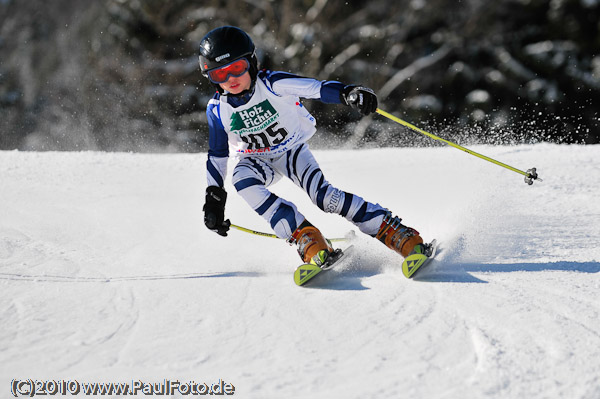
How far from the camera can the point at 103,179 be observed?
5.95 metres

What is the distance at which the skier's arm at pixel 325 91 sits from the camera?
10.5ft

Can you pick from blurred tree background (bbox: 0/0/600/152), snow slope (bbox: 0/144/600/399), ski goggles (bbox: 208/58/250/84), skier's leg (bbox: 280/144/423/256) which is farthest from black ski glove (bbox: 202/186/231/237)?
blurred tree background (bbox: 0/0/600/152)

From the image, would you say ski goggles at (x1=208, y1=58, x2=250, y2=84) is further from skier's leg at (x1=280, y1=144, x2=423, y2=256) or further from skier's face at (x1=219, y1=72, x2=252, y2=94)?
skier's leg at (x1=280, y1=144, x2=423, y2=256)

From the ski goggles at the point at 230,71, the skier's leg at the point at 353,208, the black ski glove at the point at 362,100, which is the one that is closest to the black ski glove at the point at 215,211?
the skier's leg at the point at 353,208

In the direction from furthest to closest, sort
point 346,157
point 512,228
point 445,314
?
point 346,157, point 512,228, point 445,314

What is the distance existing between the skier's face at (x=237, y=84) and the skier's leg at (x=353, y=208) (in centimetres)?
50

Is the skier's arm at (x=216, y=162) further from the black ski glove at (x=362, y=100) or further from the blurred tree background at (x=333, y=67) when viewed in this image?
the blurred tree background at (x=333, y=67)

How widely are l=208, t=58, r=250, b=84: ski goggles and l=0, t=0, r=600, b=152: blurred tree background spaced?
13.7 metres

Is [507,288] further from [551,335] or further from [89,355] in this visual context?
[89,355]

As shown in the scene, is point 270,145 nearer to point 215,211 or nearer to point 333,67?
point 215,211

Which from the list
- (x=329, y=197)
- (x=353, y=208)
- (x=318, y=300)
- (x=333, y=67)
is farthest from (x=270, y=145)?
(x=333, y=67)

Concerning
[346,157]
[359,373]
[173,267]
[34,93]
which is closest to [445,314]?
[359,373]

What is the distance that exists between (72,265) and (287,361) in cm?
175

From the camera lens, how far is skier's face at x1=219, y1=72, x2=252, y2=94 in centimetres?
333
